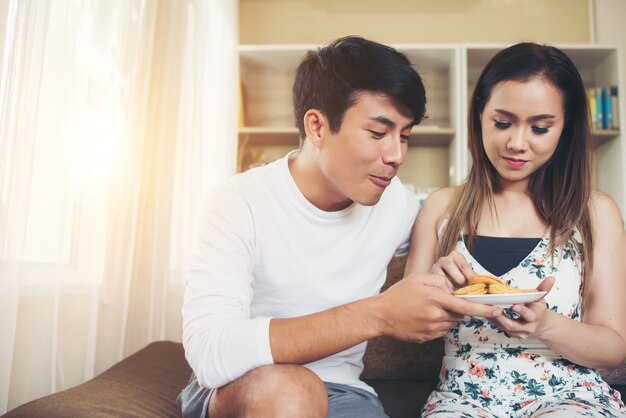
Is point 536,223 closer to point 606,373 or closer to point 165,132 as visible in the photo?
point 606,373

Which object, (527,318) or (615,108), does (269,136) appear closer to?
(615,108)

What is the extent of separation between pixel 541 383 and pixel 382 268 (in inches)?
17.6

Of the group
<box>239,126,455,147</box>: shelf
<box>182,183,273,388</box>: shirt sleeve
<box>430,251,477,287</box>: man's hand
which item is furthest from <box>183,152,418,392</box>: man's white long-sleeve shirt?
<box>239,126,455,147</box>: shelf

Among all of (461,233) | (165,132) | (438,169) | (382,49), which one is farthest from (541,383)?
(438,169)

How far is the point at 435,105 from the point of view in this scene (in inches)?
171

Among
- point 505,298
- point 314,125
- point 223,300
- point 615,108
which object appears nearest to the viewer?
point 505,298

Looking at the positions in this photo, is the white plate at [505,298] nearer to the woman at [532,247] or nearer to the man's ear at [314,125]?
the woman at [532,247]

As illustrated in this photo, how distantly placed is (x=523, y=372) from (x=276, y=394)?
0.60 meters

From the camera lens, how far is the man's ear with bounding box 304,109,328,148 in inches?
56.4

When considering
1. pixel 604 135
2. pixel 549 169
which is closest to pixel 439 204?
pixel 549 169

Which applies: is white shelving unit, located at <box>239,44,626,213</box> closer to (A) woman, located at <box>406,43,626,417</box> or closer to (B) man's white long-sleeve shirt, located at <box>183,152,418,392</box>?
(A) woman, located at <box>406,43,626,417</box>

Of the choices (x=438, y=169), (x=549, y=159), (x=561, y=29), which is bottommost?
(x=549, y=159)

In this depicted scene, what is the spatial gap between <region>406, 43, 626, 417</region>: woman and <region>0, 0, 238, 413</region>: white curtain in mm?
996

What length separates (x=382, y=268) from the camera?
1446 mm
